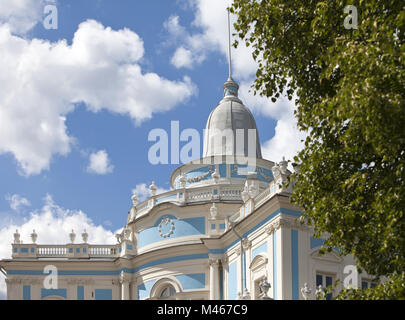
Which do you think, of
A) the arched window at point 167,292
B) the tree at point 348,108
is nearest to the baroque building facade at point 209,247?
the arched window at point 167,292

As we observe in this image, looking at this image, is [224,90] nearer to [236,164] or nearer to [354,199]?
[236,164]

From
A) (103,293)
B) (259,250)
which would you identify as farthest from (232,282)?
(103,293)

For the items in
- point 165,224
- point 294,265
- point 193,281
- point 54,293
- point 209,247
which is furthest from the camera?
point 54,293

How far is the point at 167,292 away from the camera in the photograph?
37.9 meters

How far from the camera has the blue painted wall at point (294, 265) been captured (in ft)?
96.0

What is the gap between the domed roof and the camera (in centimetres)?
4206

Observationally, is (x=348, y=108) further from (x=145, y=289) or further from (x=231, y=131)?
(x=231, y=131)

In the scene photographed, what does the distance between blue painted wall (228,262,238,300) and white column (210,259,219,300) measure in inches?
40.4

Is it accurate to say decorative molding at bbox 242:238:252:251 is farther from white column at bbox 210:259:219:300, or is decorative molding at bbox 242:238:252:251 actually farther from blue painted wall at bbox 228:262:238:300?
white column at bbox 210:259:219:300

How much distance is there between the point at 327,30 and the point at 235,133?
26.8m

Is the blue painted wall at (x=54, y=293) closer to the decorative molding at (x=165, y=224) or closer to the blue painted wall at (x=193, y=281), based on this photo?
the decorative molding at (x=165, y=224)

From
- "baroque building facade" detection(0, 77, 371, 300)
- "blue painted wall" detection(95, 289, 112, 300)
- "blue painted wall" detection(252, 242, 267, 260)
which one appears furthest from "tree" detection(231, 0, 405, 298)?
"blue painted wall" detection(95, 289, 112, 300)

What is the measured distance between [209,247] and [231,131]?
8.94 meters

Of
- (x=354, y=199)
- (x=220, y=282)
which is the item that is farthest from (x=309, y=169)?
(x=220, y=282)
